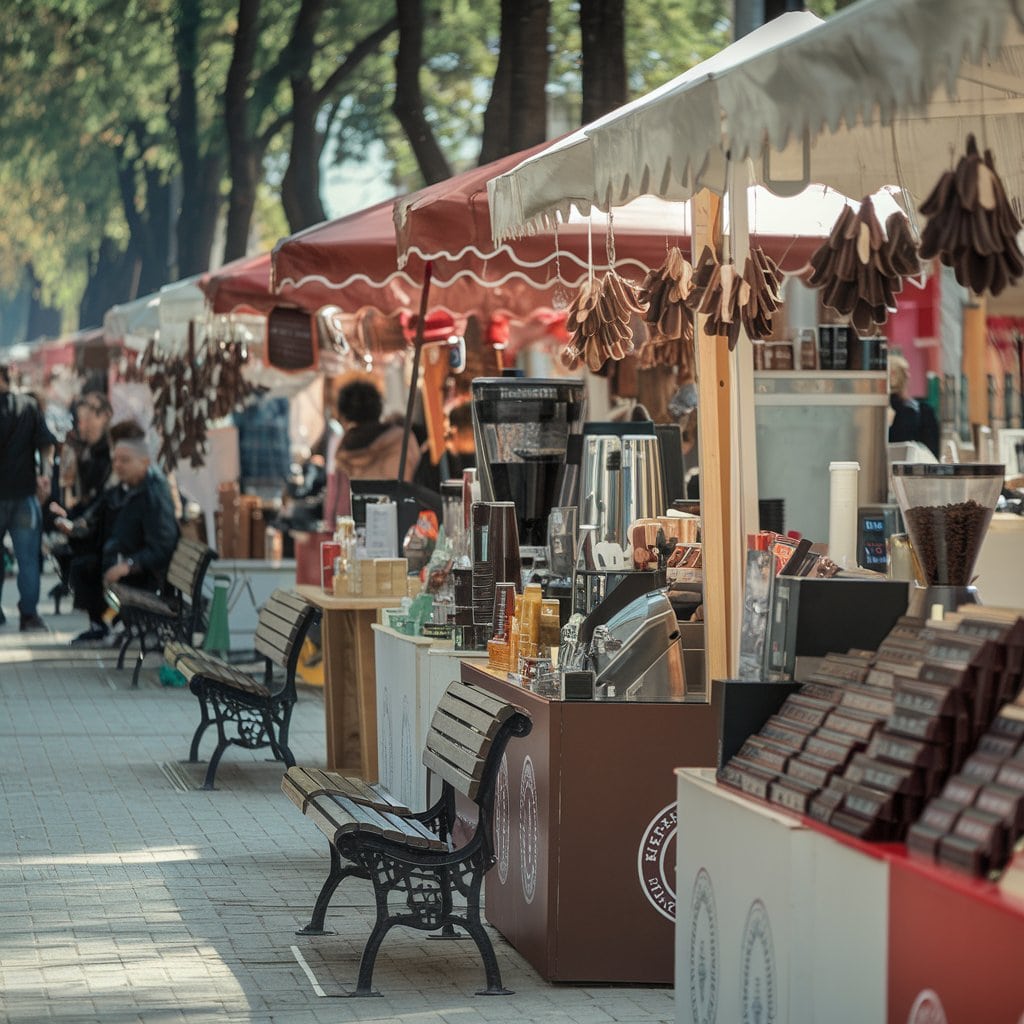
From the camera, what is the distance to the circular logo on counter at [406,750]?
8477mm

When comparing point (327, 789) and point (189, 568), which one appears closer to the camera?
point (327, 789)

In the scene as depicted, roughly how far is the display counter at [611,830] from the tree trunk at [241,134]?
2226 centimetres

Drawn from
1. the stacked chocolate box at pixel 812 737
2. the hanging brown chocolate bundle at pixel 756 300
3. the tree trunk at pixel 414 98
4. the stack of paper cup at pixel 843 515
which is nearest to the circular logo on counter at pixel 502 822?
the stack of paper cup at pixel 843 515

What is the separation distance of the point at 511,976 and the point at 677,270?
2389mm

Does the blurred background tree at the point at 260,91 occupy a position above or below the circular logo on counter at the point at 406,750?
above

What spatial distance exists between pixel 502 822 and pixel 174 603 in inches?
300

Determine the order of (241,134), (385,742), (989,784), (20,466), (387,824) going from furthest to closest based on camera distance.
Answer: (241,134) → (20,466) → (385,742) → (387,824) → (989,784)

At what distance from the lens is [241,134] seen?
1089 inches

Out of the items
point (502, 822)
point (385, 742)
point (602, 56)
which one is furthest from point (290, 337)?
point (502, 822)

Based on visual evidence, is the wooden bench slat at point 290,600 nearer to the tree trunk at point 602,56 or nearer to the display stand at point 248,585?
the display stand at point 248,585

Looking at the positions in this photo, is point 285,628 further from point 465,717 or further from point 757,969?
point 757,969

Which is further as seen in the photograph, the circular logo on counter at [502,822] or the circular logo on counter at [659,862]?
the circular logo on counter at [502,822]

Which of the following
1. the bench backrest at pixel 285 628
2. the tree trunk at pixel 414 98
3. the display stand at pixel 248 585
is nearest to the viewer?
the bench backrest at pixel 285 628

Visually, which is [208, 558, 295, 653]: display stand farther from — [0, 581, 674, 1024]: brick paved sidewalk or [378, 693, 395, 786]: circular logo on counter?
[378, 693, 395, 786]: circular logo on counter
